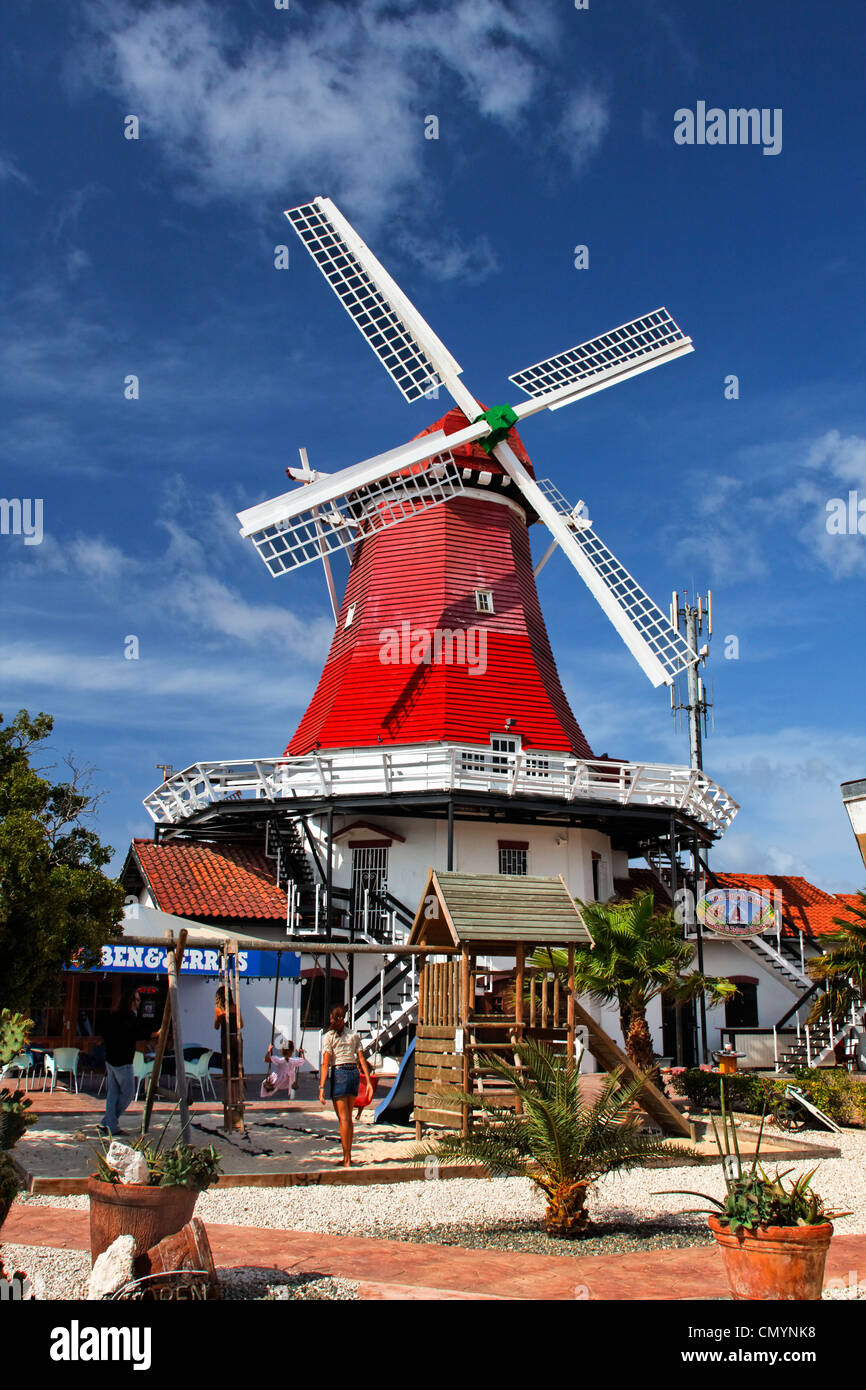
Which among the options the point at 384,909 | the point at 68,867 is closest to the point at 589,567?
the point at 384,909

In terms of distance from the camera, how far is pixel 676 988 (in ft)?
55.2

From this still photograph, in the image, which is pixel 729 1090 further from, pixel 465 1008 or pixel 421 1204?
pixel 421 1204

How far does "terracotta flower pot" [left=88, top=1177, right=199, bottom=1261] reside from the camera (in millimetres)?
5691

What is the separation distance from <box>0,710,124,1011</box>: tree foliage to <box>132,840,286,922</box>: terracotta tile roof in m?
10.5

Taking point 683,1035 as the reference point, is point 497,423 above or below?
above

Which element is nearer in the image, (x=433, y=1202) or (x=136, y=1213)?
(x=136, y=1213)

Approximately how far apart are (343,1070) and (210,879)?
14112mm

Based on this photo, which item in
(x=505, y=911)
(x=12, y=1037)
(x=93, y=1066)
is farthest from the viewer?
(x=93, y=1066)

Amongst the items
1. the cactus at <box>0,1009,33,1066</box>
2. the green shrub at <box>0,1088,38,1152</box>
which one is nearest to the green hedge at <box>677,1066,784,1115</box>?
the cactus at <box>0,1009,33,1066</box>

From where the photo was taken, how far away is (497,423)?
27.1 metres

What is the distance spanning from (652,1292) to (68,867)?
351 inches

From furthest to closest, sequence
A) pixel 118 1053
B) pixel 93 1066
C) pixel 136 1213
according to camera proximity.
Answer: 1. pixel 93 1066
2. pixel 118 1053
3. pixel 136 1213

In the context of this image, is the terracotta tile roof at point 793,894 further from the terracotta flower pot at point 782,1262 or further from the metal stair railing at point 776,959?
the terracotta flower pot at point 782,1262

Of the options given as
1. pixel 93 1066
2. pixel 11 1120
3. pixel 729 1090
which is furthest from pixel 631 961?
pixel 93 1066
